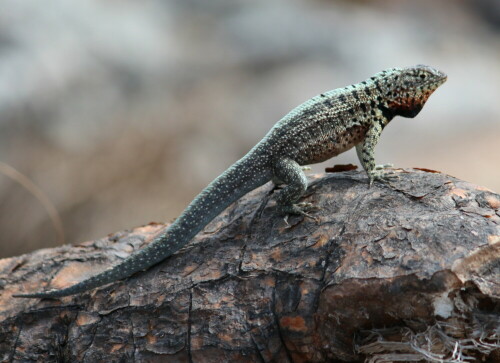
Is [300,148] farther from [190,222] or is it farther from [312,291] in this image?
[312,291]

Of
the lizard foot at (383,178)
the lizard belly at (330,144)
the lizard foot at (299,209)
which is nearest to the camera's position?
the lizard foot at (299,209)

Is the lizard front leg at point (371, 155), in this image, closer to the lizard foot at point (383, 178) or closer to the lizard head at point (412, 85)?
the lizard foot at point (383, 178)

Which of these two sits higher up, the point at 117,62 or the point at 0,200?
the point at 117,62

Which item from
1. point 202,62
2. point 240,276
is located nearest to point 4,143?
point 202,62

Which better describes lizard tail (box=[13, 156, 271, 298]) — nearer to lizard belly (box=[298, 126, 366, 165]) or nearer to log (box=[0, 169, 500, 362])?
log (box=[0, 169, 500, 362])

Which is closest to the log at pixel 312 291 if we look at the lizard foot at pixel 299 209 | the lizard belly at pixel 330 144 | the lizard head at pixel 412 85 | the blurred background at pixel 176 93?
the lizard foot at pixel 299 209

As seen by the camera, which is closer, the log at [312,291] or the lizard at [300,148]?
the log at [312,291]

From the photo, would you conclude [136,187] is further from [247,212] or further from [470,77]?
[470,77]

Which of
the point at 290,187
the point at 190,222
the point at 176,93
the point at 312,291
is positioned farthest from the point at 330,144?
the point at 176,93
